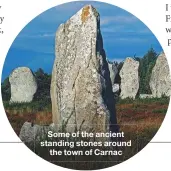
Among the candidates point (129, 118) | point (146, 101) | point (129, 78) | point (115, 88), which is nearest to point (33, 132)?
point (129, 118)

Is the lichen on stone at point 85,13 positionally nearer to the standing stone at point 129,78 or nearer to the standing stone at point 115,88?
the standing stone at point 129,78

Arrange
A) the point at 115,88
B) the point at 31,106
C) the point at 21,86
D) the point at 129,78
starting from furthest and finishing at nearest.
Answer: the point at 129,78
the point at 21,86
the point at 115,88
the point at 31,106

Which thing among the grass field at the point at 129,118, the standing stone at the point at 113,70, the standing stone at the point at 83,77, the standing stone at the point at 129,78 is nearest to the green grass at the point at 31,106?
the grass field at the point at 129,118

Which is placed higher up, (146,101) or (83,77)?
(83,77)

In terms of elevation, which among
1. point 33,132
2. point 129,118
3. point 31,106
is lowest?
point 33,132

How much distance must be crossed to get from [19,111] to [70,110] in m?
0.48

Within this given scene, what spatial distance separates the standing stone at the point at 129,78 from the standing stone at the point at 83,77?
388mm

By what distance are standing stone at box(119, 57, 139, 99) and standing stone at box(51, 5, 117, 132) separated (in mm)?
388

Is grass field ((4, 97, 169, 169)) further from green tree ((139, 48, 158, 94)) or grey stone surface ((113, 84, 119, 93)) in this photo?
green tree ((139, 48, 158, 94))

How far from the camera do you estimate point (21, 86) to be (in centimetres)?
1081

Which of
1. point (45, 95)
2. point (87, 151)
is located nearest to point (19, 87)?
point (45, 95)

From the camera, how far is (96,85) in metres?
9.82

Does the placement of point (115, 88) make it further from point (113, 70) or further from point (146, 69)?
point (146, 69)

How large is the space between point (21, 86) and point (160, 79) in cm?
141
